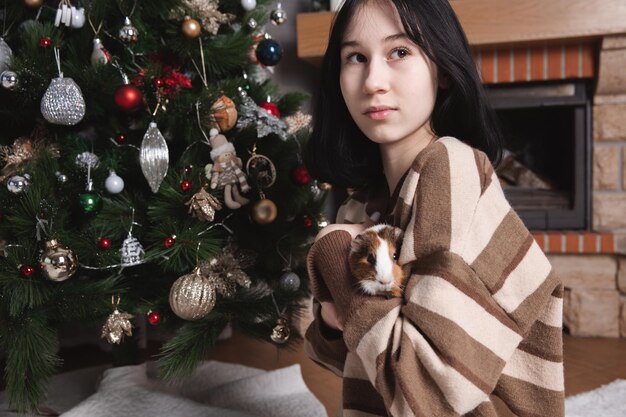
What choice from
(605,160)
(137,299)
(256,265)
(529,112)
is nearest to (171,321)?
(137,299)

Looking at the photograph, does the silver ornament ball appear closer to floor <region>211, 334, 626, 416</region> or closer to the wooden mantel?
floor <region>211, 334, 626, 416</region>

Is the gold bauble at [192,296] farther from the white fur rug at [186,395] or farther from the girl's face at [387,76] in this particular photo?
the girl's face at [387,76]

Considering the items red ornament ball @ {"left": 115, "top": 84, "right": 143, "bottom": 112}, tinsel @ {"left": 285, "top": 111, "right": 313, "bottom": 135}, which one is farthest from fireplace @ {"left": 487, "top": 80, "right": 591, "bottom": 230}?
red ornament ball @ {"left": 115, "top": 84, "right": 143, "bottom": 112}

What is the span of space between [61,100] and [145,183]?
235mm

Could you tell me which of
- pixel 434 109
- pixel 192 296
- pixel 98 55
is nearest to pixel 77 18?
pixel 98 55

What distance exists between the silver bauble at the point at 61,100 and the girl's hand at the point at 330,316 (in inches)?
21.7

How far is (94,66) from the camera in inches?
39.9

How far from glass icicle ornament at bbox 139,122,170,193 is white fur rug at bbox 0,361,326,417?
496 millimetres

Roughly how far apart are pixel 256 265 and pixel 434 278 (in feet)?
2.14

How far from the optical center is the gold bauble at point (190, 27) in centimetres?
105

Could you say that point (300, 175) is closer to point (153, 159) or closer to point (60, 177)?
point (153, 159)

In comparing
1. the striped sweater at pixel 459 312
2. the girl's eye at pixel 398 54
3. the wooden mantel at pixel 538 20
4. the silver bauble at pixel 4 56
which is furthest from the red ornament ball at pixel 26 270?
the wooden mantel at pixel 538 20

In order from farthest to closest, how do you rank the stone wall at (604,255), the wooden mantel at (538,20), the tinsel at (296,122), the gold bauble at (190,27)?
1. the stone wall at (604,255)
2. the wooden mantel at (538,20)
3. the tinsel at (296,122)
4. the gold bauble at (190,27)

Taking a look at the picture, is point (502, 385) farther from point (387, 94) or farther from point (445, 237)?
point (387, 94)
